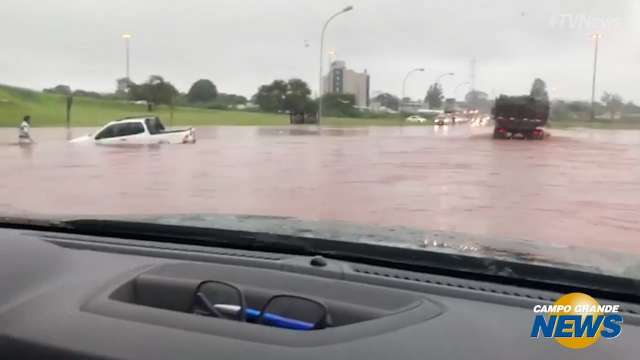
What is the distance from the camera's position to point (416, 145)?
23.6 meters

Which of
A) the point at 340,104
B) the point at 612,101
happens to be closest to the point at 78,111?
the point at 340,104

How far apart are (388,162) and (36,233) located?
1429 cm

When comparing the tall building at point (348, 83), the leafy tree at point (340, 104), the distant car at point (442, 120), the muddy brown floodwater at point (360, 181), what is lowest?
the muddy brown floodwater at point (360, 181)

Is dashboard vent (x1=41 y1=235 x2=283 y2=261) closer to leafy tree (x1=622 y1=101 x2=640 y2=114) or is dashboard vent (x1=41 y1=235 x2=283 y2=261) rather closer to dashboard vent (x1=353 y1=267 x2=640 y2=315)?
dashboard vent (x1=353 y1=267 x2=640 y2=315)

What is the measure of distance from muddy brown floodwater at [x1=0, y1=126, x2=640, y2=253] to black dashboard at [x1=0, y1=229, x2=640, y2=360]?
170 cm

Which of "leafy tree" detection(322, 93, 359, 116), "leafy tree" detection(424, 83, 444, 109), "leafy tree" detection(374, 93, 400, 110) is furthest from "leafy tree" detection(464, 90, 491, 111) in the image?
"leafy tree" detection(322, 93, 359, 116)

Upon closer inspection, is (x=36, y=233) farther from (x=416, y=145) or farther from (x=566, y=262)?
(x=416, y=145)

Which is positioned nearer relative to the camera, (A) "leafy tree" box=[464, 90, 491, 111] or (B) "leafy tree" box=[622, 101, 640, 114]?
(B) "leafy tree" box=[622, 101, 640, 114]

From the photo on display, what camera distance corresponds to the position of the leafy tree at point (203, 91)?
966 cm

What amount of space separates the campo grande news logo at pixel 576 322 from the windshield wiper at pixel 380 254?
14 centimetres

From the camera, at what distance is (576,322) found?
199cm

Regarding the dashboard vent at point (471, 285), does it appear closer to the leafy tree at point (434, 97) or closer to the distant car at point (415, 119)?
the leafy tree at point (434, 97)

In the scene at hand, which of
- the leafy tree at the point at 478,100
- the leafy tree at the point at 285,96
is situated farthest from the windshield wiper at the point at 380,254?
the leafy tree at the point at 478,100

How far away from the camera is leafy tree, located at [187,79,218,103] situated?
966 cm
